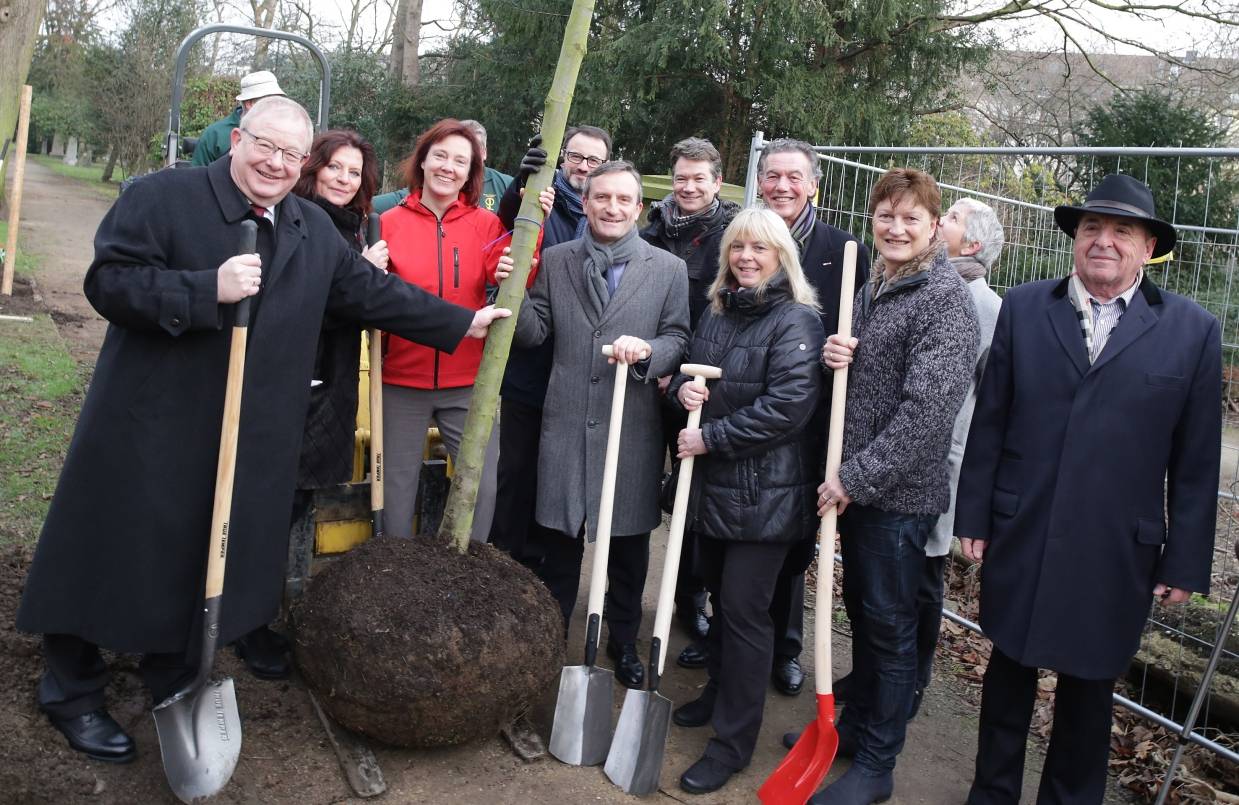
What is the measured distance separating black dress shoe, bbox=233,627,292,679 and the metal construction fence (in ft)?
9.45

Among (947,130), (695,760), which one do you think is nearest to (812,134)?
(947,130)

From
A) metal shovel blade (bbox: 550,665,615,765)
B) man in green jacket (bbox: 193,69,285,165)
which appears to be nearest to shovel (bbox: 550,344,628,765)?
metal shovel blade (bbox: 550,665,615,765)

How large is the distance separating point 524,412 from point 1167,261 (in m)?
2.92

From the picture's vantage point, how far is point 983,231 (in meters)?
3.94

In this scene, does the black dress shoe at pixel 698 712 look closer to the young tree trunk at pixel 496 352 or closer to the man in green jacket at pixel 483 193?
the young tree trunk at pixel 496 352

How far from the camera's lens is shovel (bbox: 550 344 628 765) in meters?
3.45

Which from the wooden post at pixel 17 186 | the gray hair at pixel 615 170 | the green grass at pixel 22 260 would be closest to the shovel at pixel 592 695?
the gray hair at pixel 615 170

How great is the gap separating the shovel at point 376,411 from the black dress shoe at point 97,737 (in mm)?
1013

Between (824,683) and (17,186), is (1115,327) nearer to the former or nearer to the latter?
(824,683)

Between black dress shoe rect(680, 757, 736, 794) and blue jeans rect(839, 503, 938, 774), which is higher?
blue jeans rect(839, 503, 938, 774)

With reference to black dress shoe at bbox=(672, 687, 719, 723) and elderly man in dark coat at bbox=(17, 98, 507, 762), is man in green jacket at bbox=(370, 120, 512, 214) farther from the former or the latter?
black dress shoe at bbox=(672, 687, 719, 723)

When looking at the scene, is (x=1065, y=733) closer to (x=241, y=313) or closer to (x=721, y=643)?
(x=721, y=643)

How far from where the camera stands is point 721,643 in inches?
147

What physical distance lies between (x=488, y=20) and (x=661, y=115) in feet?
11.2
